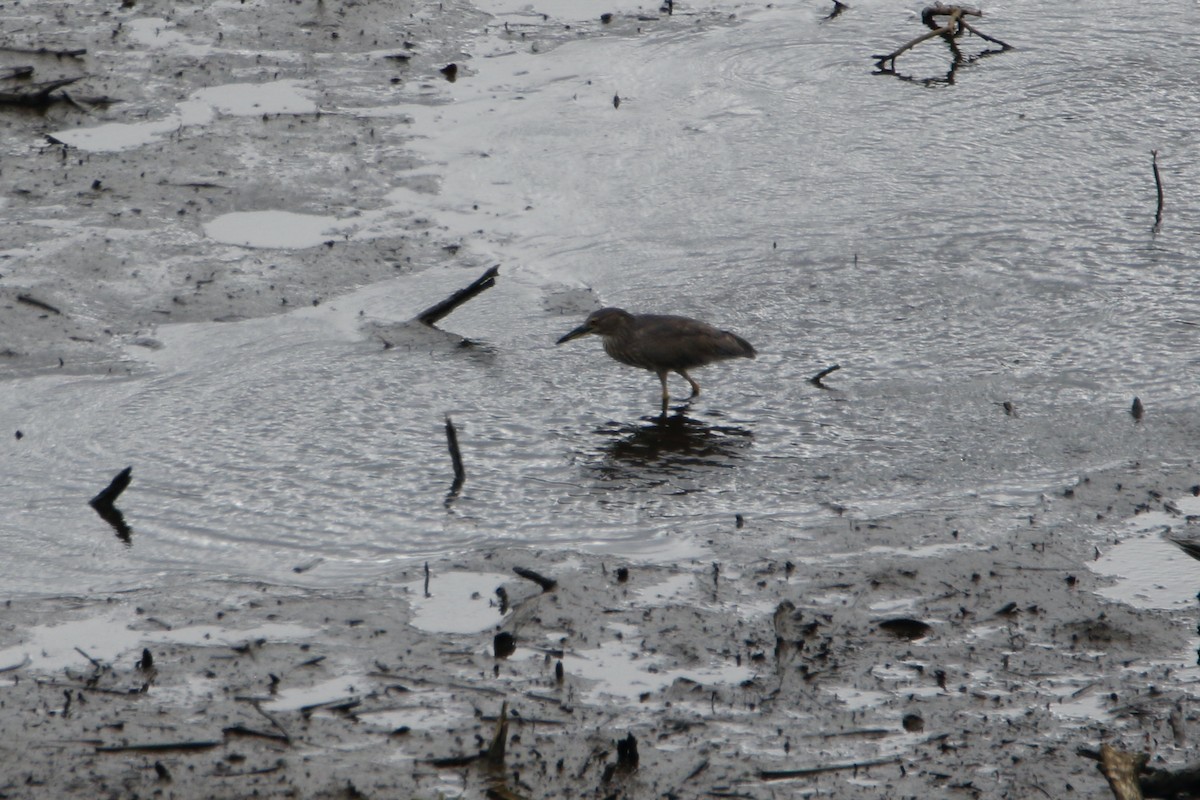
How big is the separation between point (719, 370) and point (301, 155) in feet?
12.8

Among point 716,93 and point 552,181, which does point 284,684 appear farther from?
point 716,93

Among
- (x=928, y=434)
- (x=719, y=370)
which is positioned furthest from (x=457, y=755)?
(x=719, y=370)

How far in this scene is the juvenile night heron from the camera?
8898 millimetres

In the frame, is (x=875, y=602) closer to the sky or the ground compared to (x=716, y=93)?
closer to the ground

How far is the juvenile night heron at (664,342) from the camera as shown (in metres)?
8.90

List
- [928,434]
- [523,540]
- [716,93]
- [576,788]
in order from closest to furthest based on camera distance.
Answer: [576,788]
[523,540]
[928,434]
[716,93]

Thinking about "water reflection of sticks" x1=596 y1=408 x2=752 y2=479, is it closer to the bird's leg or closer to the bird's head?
the bird's leg

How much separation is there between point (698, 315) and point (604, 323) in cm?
87

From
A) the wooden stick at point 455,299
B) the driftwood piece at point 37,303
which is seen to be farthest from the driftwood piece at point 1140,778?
the driftwood piece at point 37,303

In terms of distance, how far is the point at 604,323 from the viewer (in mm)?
9156

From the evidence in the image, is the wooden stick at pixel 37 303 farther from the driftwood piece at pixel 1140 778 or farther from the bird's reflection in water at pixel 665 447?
the driftwood piece at pixel 1140 778

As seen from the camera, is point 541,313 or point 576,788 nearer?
point 576,788

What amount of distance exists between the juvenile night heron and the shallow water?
0.29 m

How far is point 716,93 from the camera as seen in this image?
42.4 ft
